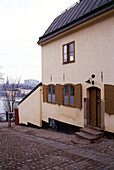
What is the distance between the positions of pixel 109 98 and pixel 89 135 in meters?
1.83

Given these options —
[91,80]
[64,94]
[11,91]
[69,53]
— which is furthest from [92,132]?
[11,91]

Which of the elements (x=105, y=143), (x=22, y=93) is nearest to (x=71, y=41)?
(x=105, y=143)

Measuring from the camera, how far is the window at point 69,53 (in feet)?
33.9

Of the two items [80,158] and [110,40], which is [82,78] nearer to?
[110,40]

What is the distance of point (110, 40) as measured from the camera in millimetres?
7934

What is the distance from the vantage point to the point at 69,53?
34.9ft

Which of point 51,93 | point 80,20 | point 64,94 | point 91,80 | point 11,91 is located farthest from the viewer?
point 11,91

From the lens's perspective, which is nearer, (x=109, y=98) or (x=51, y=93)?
(x=109, y=98)

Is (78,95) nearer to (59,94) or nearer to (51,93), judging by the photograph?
(59,94)

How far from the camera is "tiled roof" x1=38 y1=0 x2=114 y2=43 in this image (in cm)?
816

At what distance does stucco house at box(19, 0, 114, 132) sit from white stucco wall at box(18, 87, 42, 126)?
687 millimetres

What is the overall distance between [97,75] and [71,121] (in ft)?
10.6

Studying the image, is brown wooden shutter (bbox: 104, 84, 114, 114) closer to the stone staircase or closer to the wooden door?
the wooden door

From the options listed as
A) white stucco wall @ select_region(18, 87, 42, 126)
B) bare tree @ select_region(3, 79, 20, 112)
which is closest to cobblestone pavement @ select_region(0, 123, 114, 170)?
white stucco wall @ select_region(18, 87, 42, 126)
